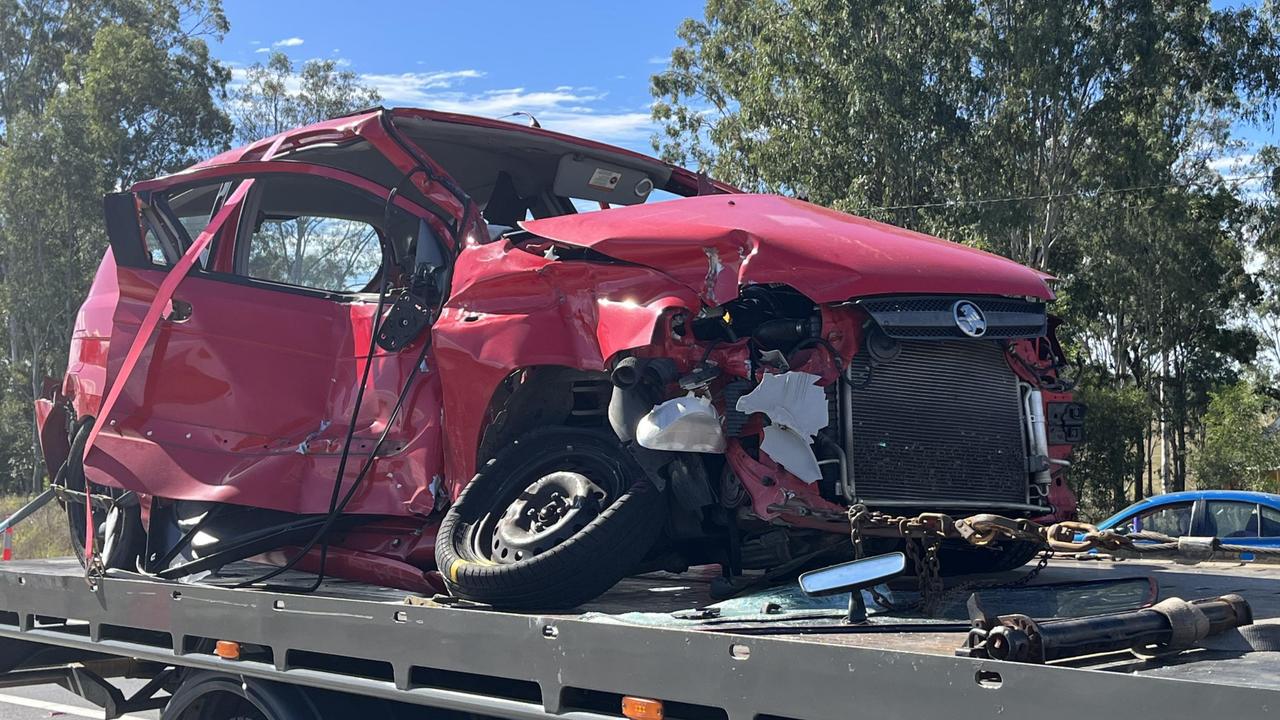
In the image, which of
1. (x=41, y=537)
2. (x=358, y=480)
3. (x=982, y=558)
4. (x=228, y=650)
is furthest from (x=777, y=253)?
(x=41, y=537)

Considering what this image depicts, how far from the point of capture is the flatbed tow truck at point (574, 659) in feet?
7.82

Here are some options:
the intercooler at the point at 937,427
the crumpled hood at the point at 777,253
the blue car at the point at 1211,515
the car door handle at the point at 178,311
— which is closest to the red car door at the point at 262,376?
the car door handle at the point at 178,311

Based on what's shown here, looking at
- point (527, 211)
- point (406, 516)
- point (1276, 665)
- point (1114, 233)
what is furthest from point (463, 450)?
point (1114, 233)

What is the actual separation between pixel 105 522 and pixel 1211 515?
853cm

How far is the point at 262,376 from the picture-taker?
505 centimetres

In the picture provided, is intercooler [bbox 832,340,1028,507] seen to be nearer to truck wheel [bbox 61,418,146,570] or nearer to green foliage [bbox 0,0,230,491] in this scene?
truck wheel [bbox 61,418,146,570]

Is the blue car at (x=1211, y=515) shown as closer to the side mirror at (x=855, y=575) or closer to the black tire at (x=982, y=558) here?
the black tire at (x=982, y=558)

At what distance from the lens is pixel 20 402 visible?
35.5 metres

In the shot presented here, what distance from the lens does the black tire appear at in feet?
15.8

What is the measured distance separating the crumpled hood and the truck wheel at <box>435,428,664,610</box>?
0.64 m

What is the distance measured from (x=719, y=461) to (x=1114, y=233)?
24729 mm

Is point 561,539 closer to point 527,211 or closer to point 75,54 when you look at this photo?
point 527,211

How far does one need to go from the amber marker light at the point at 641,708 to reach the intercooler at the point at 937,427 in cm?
114

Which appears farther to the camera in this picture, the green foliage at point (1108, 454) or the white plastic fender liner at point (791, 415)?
the green foliage at point (1108, 454)
